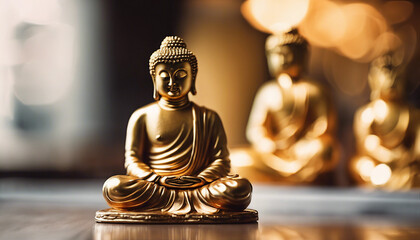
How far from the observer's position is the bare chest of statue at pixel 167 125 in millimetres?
3395

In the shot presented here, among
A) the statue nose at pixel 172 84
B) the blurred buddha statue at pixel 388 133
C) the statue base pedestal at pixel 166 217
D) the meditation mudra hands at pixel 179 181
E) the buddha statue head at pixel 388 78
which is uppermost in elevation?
the buddha statue head at pixel 388 78

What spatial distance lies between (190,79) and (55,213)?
146 centimetres

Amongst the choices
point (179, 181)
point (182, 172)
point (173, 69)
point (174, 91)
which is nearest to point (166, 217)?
point (179, 181)

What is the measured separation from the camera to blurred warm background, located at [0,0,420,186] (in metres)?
7.80

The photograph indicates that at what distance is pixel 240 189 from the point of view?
316 cm

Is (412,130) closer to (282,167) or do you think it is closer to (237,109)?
(282,167)

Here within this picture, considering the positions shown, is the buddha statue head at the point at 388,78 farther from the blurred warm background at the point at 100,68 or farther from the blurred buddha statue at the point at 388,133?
the blurred warm background at the point at 100,68

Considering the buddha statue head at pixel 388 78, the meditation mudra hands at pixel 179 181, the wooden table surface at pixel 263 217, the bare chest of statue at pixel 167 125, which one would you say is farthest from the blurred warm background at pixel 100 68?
the meditation mudra hands at pixel 179 181

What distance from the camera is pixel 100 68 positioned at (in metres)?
7.91

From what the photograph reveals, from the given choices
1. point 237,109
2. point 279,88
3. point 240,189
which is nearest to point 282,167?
point 279,88

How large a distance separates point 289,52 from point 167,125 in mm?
2792

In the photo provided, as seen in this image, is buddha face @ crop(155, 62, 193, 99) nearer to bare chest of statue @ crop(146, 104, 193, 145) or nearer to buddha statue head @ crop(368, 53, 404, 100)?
bare chest of statue @ crop(146, 104, 193, 145)

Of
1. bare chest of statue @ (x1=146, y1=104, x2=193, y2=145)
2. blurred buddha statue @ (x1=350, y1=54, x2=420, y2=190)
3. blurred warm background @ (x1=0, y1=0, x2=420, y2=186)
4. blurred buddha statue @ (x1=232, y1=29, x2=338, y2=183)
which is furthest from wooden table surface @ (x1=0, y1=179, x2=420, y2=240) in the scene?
Answer: blurred warm background @ (x1=0, y1=0, x2=420, y2=186)

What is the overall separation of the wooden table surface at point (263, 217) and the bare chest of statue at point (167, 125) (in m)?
0.51
